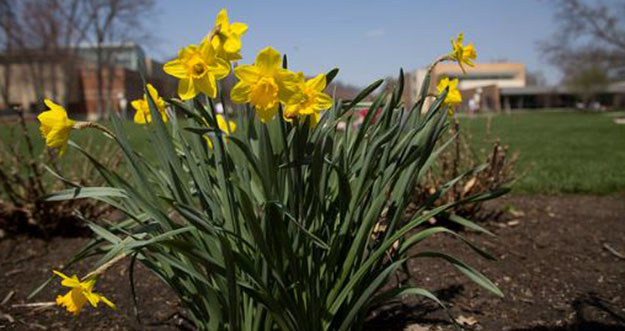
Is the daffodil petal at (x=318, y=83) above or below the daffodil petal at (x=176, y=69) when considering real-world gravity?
below

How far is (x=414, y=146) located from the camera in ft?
4.44

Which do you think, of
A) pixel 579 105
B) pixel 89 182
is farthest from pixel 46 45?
pixel 579 105

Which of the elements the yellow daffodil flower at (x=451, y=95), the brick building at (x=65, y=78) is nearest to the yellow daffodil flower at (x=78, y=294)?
the yellow daffodil flower at (x=451, y=95)

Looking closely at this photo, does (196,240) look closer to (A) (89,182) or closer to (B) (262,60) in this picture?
(B) (262,60)

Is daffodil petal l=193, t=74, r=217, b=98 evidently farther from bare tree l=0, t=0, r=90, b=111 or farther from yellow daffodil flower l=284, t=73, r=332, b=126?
bare tree l=0, t=0, r=90, b=111

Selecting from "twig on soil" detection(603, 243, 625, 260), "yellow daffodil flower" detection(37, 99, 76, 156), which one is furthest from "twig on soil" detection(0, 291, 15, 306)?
"twig on soil" detection(603, 243, 625, 260)

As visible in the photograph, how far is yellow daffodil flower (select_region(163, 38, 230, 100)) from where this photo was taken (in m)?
1.02

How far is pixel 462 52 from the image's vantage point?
4.62ft

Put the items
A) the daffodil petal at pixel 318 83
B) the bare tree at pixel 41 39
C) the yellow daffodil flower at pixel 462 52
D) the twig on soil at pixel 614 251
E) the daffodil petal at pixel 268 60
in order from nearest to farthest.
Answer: the daffodil petal at pixel 268 60 < the daffodil petal at pixel 318 83 < the yellow daffodil flower at pixel 462 52 < the twig on soil at pixel 614 251 < the bare tree at pixel 41 39

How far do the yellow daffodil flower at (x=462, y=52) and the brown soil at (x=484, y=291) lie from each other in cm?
93

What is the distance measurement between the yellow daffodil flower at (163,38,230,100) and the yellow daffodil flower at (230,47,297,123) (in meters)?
0.04

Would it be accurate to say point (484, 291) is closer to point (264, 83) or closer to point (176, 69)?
point (264, 83)

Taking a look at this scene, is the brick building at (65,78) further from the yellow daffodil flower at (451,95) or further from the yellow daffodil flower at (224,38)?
the yellow daffodil flower at (224,38)

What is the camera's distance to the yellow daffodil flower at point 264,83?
3.29 feet
